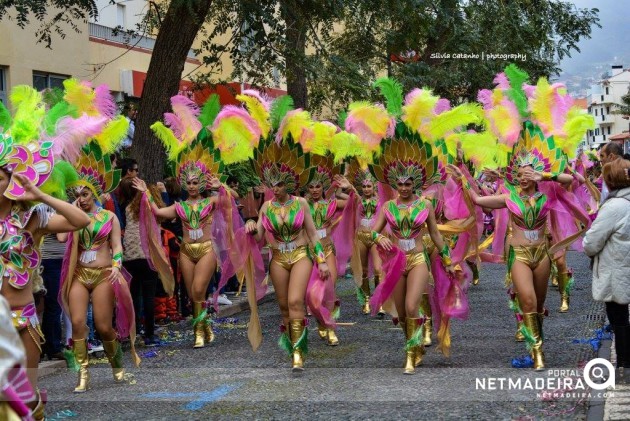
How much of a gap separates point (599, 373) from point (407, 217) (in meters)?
2.13

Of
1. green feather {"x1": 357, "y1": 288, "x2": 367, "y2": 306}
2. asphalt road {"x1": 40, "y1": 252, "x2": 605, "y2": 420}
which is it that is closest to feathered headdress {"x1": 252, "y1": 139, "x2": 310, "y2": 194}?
asphalt road {"x1": 40, "y1": 252, "x2": 605, "y2": 420}

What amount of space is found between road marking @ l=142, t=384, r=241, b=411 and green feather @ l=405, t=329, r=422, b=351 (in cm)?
146

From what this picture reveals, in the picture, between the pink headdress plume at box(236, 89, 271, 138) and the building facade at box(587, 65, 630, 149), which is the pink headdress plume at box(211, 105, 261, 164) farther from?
the building facade at box(587, 65, 630, 149)

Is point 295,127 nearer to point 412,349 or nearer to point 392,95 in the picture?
point 392,95

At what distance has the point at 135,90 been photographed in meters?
22.3

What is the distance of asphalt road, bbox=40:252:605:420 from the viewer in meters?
6.91

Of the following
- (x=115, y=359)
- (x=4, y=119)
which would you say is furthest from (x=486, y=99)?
(x=4, y=119)

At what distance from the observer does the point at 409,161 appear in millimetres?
8922

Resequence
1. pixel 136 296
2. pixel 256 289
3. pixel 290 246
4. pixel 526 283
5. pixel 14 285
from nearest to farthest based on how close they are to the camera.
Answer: pixel 14 285
pixel 526 283
pixel 290 246
pixel 256 289
pixel 136 296

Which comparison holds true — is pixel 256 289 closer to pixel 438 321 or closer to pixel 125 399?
pixel 438 321

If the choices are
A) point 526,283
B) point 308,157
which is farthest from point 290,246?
point 526,283

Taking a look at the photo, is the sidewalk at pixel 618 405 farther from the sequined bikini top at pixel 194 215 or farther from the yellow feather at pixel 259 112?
the sequined bikini top at pixel 194 215

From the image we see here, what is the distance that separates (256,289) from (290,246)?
0.99 meters

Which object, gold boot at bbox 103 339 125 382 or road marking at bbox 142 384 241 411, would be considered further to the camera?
gold boot at bbox 103 339 125 382
